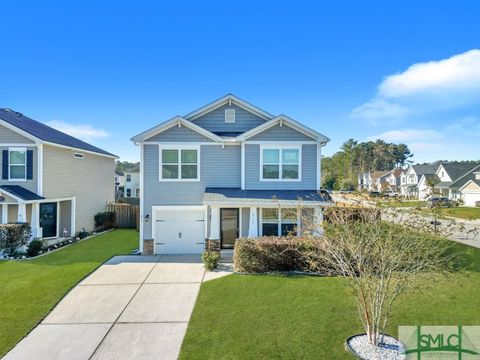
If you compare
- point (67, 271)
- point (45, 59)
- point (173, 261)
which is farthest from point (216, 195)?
point (45, 59)

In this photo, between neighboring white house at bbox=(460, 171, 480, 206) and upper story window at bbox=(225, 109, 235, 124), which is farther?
neighboring white house at bbox=(460, 171, 480, 206)

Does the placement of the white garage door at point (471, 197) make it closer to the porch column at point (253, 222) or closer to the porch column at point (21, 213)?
the porch column at point (253, 222)

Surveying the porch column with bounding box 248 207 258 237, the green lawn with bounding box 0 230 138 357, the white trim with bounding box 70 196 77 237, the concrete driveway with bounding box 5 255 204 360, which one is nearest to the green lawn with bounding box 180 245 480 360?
the concrete driveway with bounding box 5 255 204 360

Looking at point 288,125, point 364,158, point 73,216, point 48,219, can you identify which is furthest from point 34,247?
point 364,158

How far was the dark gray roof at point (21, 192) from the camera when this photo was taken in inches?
568

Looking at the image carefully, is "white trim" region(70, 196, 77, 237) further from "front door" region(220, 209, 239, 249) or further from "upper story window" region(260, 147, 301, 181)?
"upper story window" region(260, 147, 301, 181)

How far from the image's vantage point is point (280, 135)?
14148mm

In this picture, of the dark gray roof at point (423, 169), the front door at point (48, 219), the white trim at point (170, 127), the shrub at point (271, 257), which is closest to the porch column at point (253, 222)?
the shrub at point (271, 257)

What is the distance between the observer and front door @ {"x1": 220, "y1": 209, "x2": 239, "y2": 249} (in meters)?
14.0

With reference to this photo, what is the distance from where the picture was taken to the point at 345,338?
6258mm

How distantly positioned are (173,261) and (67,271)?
404 cm

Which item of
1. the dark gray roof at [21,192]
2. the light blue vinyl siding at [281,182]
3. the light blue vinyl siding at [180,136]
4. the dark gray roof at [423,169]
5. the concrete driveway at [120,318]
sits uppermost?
the dark gray roof at [423,169]

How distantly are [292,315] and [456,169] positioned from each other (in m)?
56.6

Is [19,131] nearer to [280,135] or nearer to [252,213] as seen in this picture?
[252,213]
